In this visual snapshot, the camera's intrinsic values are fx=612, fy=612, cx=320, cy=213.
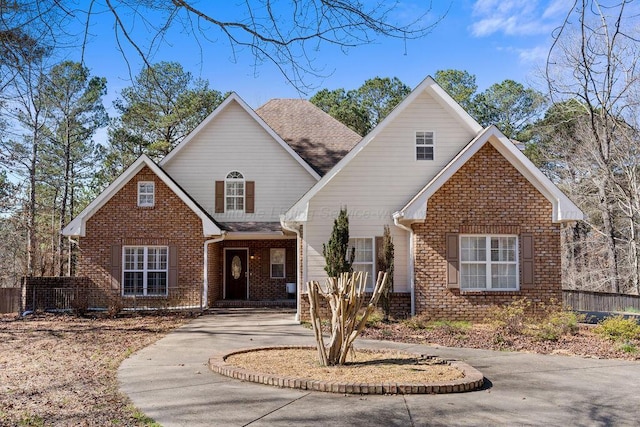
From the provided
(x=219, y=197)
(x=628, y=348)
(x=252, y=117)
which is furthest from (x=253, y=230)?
(x=628, y=348)

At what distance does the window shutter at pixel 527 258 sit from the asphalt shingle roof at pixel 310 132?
→ 887cm

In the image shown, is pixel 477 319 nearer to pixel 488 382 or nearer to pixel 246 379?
pixel 488 382

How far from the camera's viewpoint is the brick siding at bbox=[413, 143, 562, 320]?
639 inches

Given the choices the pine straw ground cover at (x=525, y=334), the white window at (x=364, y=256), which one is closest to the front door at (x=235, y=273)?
the white window at (x=364, y=256)

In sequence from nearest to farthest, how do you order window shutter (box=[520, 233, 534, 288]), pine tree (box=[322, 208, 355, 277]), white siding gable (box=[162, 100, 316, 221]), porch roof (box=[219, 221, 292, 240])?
pine tree (box=[322, 208, 355, 277]), window shutter (box=[520, 233, 534, 288]), porch roof (box=[219, 221, 292, 240]), white siding gable (box=[162, 100, 316, 221])

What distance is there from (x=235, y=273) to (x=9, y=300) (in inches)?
329

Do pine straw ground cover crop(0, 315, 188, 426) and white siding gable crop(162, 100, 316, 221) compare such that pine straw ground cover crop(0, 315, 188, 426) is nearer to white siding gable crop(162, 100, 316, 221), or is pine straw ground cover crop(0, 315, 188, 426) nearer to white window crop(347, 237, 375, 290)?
white window crop(347, 237, 375, 290)

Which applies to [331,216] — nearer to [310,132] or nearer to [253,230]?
[253,230]

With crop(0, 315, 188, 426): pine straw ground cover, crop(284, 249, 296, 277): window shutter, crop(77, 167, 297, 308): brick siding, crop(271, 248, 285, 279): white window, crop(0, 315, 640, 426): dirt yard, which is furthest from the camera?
crop(271, 248, 285, 279): white window

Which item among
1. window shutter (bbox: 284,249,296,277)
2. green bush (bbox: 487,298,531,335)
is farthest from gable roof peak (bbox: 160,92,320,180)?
green bush (bbox: 487,298,531,335)

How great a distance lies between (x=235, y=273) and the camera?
78.0 ft

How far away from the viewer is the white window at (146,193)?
2105cm

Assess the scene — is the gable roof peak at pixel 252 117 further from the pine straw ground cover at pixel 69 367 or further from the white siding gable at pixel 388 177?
the pine straw ground cover at pixel 69 367

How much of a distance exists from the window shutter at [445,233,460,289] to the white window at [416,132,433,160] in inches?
115
